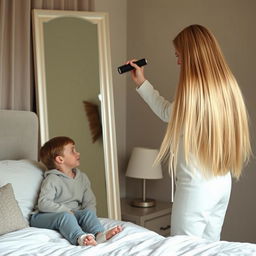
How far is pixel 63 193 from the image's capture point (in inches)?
105

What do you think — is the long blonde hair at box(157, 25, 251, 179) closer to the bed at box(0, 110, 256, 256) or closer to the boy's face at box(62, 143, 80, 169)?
the bed at box(0, 110, 256, 256)

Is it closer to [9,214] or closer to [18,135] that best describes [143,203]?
[18,135]

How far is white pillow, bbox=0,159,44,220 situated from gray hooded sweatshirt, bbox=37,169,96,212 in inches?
2.2

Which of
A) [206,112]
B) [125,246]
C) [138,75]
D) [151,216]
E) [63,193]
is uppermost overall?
[138,75]

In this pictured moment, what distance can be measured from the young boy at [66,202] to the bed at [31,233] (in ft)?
0.17

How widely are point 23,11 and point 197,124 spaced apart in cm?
166

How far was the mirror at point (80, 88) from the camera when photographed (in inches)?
135

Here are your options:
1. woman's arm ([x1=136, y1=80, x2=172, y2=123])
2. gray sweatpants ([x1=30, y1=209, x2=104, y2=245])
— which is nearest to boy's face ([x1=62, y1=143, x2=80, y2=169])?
gray sweatpants ([x1=30, y1=209, x2=104, y2=245])

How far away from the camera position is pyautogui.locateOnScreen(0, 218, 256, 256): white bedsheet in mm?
2020

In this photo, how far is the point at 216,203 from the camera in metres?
2.27

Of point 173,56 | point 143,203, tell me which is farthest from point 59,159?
point 173,56

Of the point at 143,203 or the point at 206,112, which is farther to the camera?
the point at 143,203

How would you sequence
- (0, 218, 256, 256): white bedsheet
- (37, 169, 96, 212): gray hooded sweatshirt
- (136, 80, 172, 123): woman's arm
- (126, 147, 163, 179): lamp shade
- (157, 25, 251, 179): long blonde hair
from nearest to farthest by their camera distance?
(0, 218, 256, 256): white bedsheet
(157, 25, 251, 179): long blonde hair
(136, 80, 172, 123): woman's arm
(37, 169, 96, 212): gray hooded sweatshirt
(126, 147, 163, 179): lamp shade

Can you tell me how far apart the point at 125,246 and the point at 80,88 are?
5.38 ft
